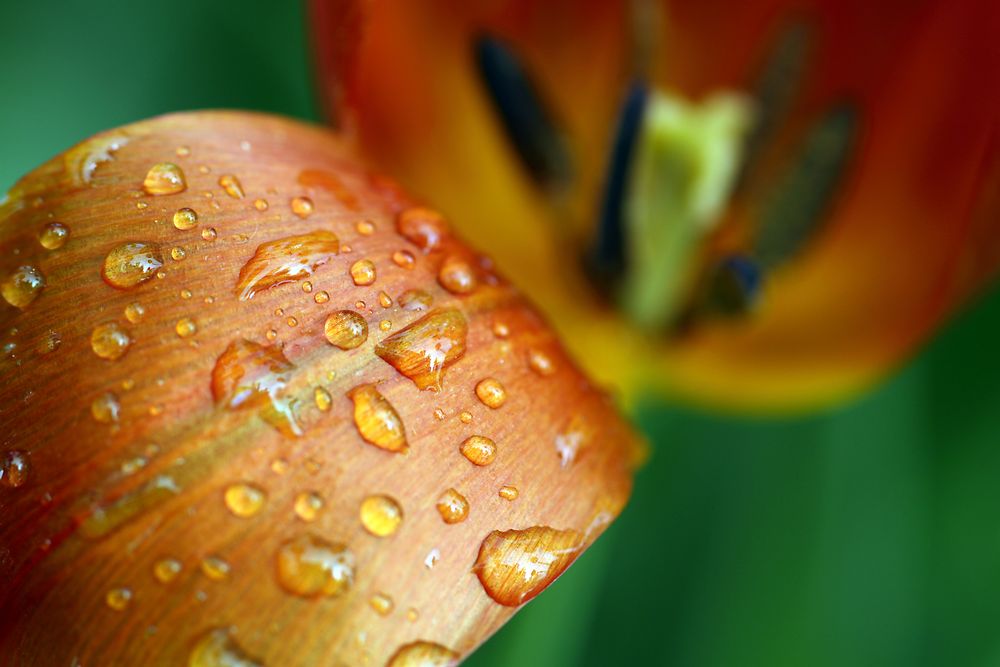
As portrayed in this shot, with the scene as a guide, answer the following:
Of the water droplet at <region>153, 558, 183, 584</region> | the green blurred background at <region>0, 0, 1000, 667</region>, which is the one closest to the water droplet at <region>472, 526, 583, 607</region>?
the water droplet at <region>153, 558, 183, 584</region>

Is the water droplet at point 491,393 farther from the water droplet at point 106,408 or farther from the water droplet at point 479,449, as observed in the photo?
the water droplet at point 106,408

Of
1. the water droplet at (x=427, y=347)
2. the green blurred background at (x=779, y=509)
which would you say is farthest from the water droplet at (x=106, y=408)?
the green blurred background at (x=779, y=509)

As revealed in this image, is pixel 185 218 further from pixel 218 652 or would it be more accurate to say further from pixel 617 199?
pixel 617 199

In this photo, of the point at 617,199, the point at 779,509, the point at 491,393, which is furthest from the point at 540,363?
the point at 779,509

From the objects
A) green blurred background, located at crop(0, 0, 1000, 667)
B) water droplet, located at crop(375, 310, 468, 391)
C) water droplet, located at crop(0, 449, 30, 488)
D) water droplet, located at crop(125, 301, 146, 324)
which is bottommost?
green blurred background, located at crop(0, 0, 1000, 667)

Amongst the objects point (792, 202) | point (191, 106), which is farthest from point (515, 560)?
point (191, 106)

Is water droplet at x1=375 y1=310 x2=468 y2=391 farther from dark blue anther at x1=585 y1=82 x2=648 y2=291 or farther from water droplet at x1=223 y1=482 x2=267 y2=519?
dark blue anther at x1=585 y1=82 x2=648 y2=291
